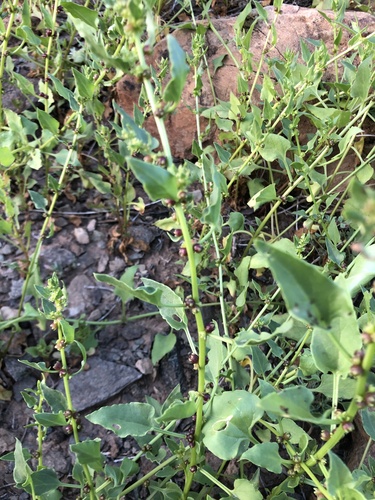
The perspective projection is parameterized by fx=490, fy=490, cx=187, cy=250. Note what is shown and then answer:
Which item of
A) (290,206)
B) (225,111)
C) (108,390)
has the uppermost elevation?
(225,111)

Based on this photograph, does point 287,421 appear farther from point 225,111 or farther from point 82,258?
point 225,111

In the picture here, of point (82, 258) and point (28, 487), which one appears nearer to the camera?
point (28, 487)

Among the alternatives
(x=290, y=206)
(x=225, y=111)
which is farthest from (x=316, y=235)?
(x=225, y=111)

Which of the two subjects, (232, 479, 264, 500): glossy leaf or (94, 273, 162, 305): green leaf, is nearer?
(94, 273, 162, 305): green leaf

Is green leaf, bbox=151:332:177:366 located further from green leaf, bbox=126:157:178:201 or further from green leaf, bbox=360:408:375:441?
green leaf, bbox=126:157:178:201

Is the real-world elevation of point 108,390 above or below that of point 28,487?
below

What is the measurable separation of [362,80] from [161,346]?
97 cm

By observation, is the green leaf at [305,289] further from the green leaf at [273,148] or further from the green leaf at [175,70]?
the green leaf at [273,148]

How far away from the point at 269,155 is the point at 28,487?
39.2 inches

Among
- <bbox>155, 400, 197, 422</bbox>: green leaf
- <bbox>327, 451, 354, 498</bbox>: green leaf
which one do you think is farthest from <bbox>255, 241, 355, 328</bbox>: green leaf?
<bbox>155, 400, 197, 422</bbox>: green leaf

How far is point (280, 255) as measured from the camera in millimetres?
540

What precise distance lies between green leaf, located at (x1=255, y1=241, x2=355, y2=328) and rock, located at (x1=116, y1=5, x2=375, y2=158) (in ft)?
4.61

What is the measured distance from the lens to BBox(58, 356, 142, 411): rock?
1451mm

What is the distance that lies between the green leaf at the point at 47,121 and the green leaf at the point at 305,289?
921 mm
